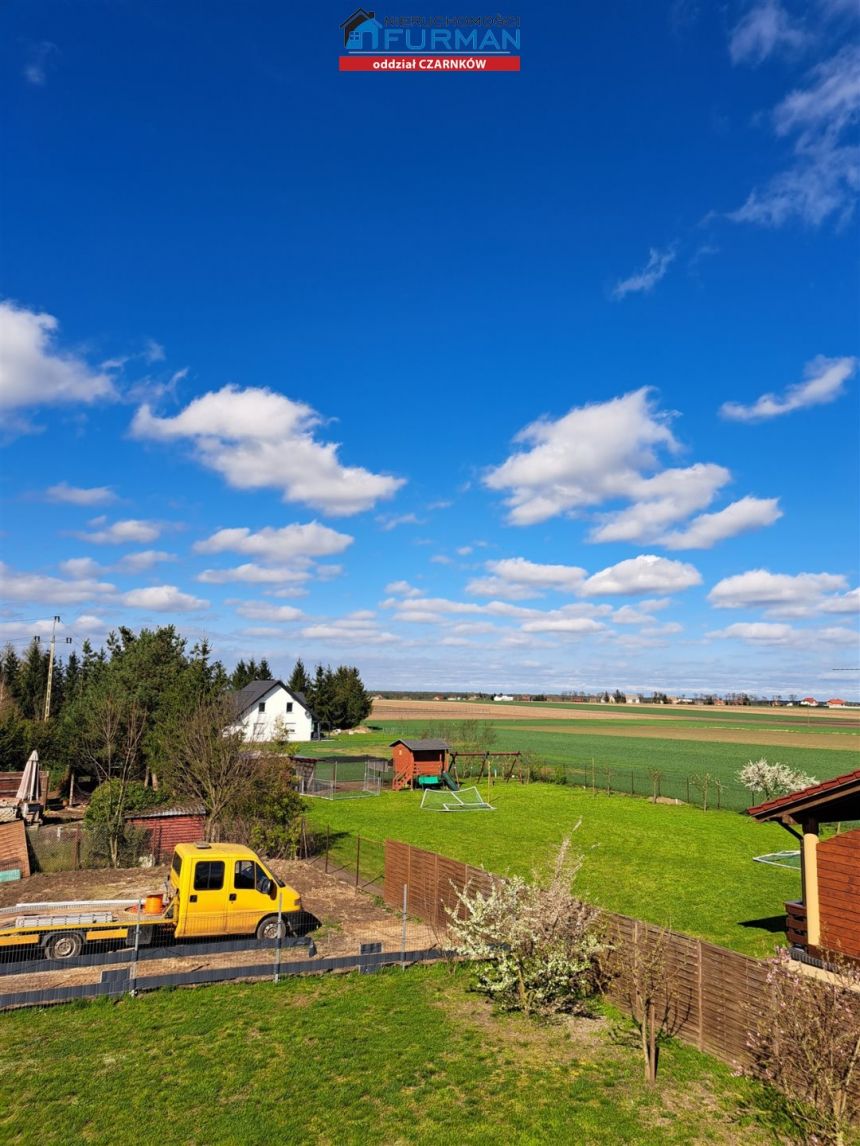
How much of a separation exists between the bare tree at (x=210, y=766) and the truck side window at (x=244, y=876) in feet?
30.2

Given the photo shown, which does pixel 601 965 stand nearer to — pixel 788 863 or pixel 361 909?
pixel 361 909

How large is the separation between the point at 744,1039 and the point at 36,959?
15.1 m

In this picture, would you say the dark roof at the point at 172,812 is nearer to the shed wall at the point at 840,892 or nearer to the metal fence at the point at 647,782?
the shed wall at the point at 840,892

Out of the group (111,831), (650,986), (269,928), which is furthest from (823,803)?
(111,831)

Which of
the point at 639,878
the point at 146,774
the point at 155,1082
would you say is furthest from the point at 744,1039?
the point at 146,774

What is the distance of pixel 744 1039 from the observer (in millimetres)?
11742

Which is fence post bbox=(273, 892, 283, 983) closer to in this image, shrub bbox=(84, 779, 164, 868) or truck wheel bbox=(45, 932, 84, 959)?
truck wheel bbox=(45, 932, 84, 959)

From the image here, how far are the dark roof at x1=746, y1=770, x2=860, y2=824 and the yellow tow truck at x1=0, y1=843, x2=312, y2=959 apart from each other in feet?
39.4

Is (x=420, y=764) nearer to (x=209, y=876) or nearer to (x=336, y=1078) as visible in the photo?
(x=209, y=876)

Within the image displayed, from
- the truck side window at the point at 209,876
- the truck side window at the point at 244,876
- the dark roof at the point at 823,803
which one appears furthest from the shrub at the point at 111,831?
the dark roof at the point at 823,803

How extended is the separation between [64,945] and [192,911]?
2848 mm

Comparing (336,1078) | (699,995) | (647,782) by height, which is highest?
(699,995)

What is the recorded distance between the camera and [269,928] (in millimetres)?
18062

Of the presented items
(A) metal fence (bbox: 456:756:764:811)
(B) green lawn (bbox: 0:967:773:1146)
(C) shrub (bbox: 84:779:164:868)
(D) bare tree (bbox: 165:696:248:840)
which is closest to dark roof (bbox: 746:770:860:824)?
(B) green lawn (bbox: 0:967:773:1146)
